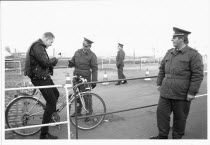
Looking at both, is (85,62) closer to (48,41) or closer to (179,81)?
(48,41)

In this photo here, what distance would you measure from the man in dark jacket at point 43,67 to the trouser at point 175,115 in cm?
182

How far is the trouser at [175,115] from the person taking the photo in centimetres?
342

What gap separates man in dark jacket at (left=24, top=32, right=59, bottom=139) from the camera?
3.52m

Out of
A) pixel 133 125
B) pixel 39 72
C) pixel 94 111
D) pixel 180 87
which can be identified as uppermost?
pixel 39 72

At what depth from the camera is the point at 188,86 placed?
3.35 meters

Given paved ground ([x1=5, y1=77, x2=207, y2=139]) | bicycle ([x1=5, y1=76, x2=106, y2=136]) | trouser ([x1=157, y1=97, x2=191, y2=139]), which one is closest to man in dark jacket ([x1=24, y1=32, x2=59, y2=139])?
bicycle ([x1=5, y1=76, x2=106, y2=136])

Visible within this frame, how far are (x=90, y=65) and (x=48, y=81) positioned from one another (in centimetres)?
113

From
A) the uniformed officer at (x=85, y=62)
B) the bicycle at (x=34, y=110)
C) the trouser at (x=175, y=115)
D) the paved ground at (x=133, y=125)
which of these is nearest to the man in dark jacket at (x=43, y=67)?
the bicycle at (x=34, y=110)

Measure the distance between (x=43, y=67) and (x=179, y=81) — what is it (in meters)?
2.21

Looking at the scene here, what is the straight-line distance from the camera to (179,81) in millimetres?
3326

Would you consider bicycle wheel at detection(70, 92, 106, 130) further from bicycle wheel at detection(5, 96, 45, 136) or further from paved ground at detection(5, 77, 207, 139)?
bicycle wheel at detection(5, 96, 45, 136)

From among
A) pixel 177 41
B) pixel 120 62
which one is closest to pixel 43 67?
pixel 177 41

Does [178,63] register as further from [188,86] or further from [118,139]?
[118,139]
